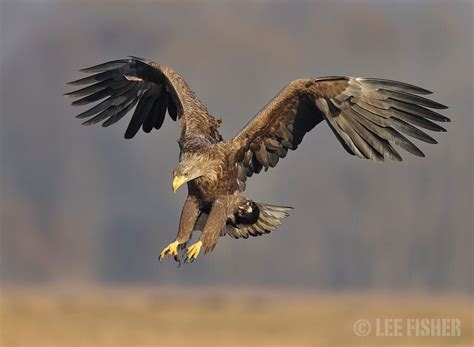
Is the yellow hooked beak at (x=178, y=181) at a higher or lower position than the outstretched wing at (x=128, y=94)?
lower

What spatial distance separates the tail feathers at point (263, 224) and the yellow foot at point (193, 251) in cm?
99

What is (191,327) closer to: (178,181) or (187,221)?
(187,221)

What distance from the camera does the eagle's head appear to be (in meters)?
9.03

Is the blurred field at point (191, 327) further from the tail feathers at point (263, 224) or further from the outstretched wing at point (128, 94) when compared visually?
the tail feathers at point (263, 224)

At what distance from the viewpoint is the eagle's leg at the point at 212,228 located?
9148 millimetres

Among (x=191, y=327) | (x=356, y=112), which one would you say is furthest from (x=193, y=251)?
(x=191, y=327)

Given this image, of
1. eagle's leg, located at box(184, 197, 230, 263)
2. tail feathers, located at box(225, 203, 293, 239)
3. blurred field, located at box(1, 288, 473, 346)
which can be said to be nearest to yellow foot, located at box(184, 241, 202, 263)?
eagle's leg, located at box(184, 197, 230, 263)

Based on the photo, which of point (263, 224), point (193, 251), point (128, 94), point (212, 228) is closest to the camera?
point (193, 251)

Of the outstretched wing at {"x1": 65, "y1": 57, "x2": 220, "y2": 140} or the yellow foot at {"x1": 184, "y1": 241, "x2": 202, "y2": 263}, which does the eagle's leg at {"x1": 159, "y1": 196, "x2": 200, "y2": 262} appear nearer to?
the yellow foot at {"x1": 184, "y1": 241, "x2": 202, "y2": 263}

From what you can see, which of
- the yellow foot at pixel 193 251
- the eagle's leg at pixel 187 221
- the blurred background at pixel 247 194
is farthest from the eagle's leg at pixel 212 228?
the blurred background at pixel 247 194

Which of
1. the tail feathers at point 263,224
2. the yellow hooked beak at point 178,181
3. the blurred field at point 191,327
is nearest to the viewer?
the yellow hooked beak at point 178,181

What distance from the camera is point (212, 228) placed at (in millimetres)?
9398

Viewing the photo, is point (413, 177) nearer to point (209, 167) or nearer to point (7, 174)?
point (7, 174)

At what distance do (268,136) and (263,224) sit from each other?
0.76m
